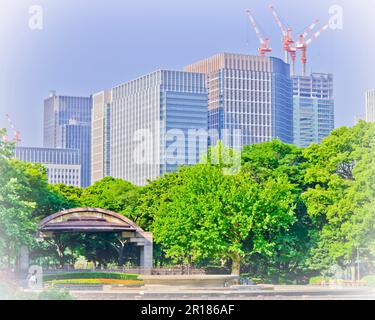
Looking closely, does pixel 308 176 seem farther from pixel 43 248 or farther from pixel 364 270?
pixel 43 248

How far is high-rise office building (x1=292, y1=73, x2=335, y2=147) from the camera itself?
100m

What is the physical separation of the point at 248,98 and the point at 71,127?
23358 millimetres

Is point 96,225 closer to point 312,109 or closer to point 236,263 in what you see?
point 236,263

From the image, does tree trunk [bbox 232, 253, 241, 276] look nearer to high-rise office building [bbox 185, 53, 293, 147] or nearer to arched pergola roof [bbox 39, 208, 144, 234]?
arched pergola roof [bbox 39, 208, 144, 234]

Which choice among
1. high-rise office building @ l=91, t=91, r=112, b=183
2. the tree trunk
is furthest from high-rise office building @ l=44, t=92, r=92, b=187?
the tree trunk

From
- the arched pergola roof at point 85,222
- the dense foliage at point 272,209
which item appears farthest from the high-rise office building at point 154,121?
the arched pergola roof at point 85,222

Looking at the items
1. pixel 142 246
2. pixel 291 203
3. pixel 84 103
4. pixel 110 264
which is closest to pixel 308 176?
pixel 291 203

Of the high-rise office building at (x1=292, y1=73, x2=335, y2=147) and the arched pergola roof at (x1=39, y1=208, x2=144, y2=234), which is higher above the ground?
the high-rise office building at (x1=292, y1=73, x2=335, y2=147)

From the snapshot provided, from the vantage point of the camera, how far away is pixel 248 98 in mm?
90125

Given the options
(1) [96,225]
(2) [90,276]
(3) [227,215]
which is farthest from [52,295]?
(1) [96,225]

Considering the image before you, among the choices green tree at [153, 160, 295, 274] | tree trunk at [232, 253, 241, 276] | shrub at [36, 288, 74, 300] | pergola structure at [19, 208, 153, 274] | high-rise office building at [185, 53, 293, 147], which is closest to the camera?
shrub at [36, 288, 74, 300]

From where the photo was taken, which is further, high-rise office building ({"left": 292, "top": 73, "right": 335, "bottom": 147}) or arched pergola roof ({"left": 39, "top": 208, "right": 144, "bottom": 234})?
high-rise office building ({"left": 292, "top": 73, "right": 335, "bottom": 147})

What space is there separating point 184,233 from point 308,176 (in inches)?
223

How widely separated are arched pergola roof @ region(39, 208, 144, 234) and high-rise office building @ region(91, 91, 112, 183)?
25.7 metres
